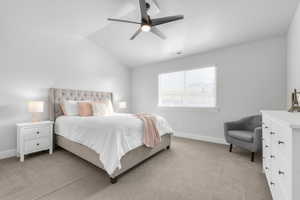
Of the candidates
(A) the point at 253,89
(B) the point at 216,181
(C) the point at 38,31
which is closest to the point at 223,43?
(A) the point at 253,89

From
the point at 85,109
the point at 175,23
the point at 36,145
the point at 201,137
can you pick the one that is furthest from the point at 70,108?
the point at 201,137

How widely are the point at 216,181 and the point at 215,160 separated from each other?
724mm

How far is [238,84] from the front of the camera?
3.22 meters

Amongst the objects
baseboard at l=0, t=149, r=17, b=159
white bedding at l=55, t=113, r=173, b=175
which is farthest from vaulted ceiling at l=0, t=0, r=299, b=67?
baseboard at l=0, t=149, r=17, b=159

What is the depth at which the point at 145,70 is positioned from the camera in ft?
16.5

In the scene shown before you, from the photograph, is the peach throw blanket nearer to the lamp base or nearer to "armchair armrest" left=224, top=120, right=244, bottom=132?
"armchair armrest" left=224, top=120, right=244, bottom=132

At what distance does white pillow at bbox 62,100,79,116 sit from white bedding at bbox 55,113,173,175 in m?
0.75

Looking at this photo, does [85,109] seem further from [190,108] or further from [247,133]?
[247,133]

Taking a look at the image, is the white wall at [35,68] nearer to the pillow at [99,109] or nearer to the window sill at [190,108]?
the pillow at [99,109]

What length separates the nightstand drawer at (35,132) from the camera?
2521mm

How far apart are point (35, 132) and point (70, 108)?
0.82m

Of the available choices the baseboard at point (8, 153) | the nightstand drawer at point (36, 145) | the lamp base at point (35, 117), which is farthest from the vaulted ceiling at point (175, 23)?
the baseboard at point (8, 153)

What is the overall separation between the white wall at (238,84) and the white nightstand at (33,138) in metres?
3.33

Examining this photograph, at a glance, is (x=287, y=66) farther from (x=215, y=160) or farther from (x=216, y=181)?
(x=216, y=181)
